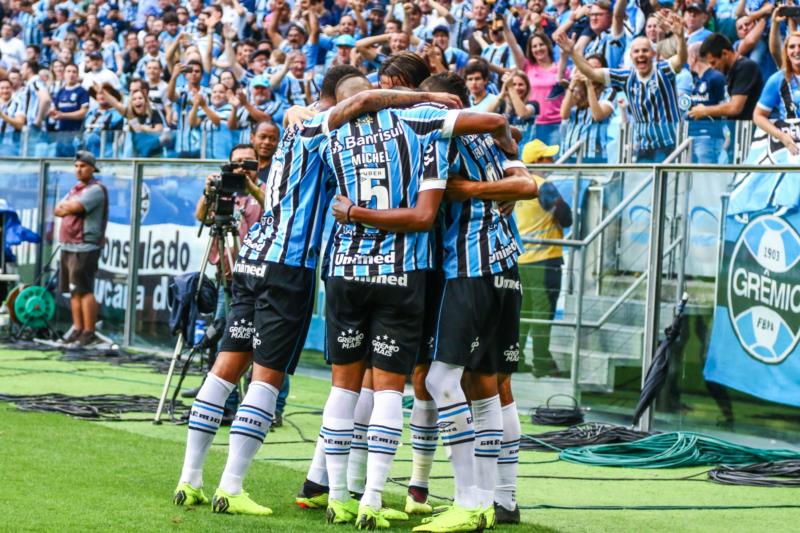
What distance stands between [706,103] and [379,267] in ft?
25.7

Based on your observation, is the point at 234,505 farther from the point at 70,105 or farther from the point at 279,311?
the point at 70,105

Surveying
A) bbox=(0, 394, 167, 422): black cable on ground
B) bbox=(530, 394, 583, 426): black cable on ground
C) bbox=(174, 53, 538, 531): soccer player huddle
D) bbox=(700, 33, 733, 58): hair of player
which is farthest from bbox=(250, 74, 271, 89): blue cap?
bbox=(174, 53, 538, 531): soccer player huddle

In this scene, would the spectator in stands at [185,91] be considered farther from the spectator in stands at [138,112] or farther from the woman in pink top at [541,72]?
the woman in pink top at [541,72]

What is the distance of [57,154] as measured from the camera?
17.8 meters

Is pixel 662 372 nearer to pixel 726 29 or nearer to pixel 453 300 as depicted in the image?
pixel 453 300

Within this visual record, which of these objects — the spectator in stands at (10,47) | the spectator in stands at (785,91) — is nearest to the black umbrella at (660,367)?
the spectator in stands at (785,91)

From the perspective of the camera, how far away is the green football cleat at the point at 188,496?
633 centimetres

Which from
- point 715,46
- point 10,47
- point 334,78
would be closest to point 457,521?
point 334,78

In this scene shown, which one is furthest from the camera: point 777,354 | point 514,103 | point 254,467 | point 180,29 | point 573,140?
point 180,29

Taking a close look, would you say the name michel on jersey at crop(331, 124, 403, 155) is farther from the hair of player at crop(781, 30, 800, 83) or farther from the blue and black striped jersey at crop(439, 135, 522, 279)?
the hair of player at crop(781, 30, 800, 83)

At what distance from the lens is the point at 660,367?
9.88 m

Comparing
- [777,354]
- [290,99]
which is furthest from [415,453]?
[290,99]

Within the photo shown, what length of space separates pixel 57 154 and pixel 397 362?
12.8m

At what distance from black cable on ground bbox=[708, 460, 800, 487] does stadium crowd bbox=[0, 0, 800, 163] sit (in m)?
3.25
